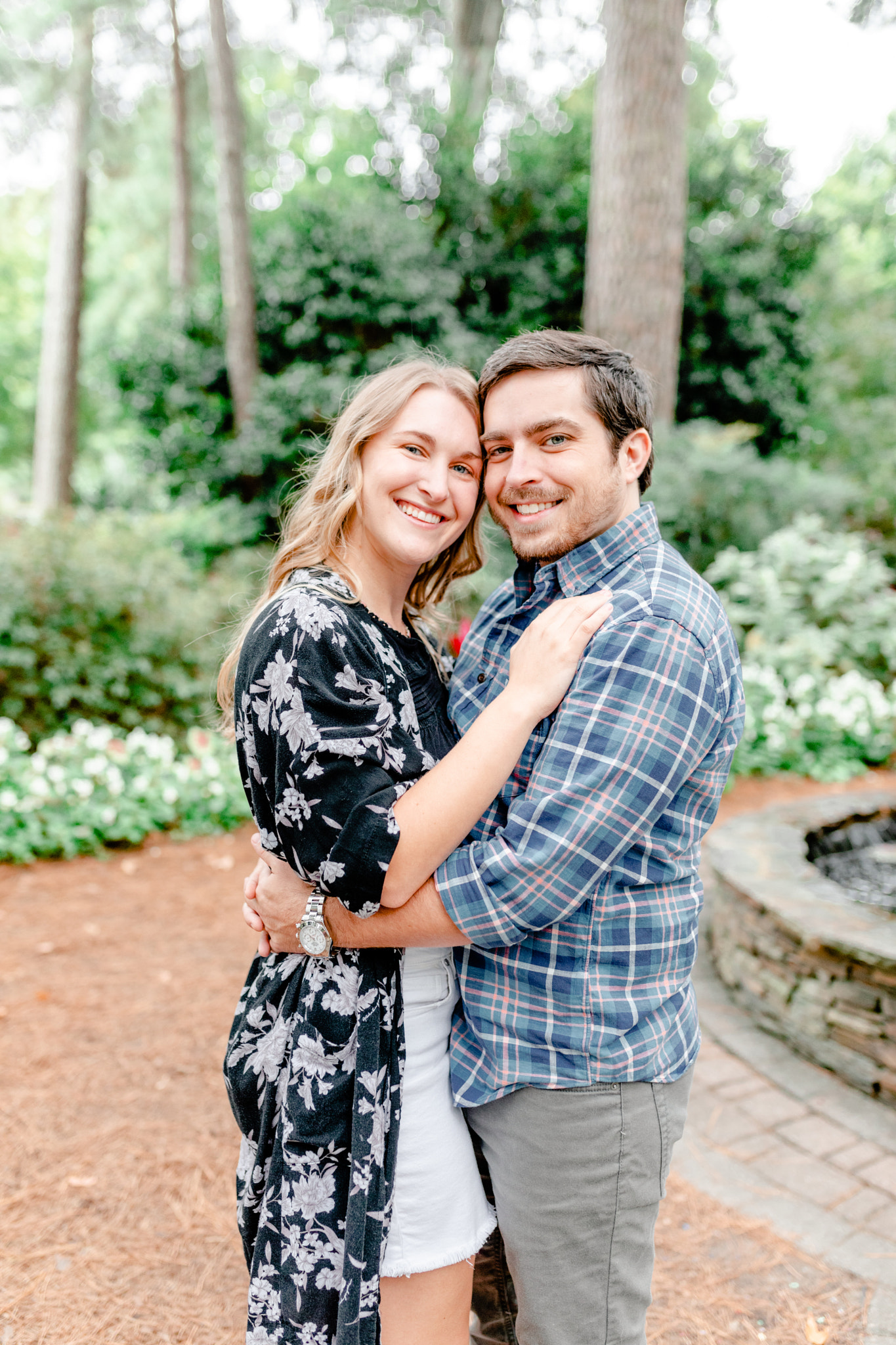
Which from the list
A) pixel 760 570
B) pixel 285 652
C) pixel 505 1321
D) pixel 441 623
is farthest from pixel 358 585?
pixel 760 570

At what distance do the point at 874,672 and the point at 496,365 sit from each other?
651cm

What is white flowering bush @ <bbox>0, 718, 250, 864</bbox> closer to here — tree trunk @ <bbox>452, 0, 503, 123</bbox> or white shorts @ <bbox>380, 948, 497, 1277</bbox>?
white shorts @ <bbox>380, 948, 497, 1277</bbox>

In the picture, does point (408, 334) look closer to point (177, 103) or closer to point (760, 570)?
point (760, 570)

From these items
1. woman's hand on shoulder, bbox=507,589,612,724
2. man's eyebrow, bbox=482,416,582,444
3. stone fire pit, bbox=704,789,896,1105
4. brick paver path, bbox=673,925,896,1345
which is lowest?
brick paver path, bbox=673,925,896,1345

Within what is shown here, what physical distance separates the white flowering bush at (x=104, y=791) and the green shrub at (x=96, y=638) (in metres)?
0.36

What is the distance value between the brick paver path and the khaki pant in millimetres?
1073

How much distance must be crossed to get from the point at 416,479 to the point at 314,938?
2.79ft

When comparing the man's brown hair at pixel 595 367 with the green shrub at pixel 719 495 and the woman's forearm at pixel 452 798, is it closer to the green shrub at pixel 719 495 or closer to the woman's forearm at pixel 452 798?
the woman's forearm at pixel 452 798

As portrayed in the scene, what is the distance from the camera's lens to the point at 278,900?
5.12 ft

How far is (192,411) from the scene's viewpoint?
9.78 metres

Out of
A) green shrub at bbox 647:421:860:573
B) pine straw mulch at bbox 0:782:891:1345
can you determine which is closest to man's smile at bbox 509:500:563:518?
pine straw mulch at bbox 0:782:891:1345

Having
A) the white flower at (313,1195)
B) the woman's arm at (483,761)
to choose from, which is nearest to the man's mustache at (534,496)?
the woman's arm at (483,761)

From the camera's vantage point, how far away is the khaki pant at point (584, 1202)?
146cm

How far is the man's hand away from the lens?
1.55 m
